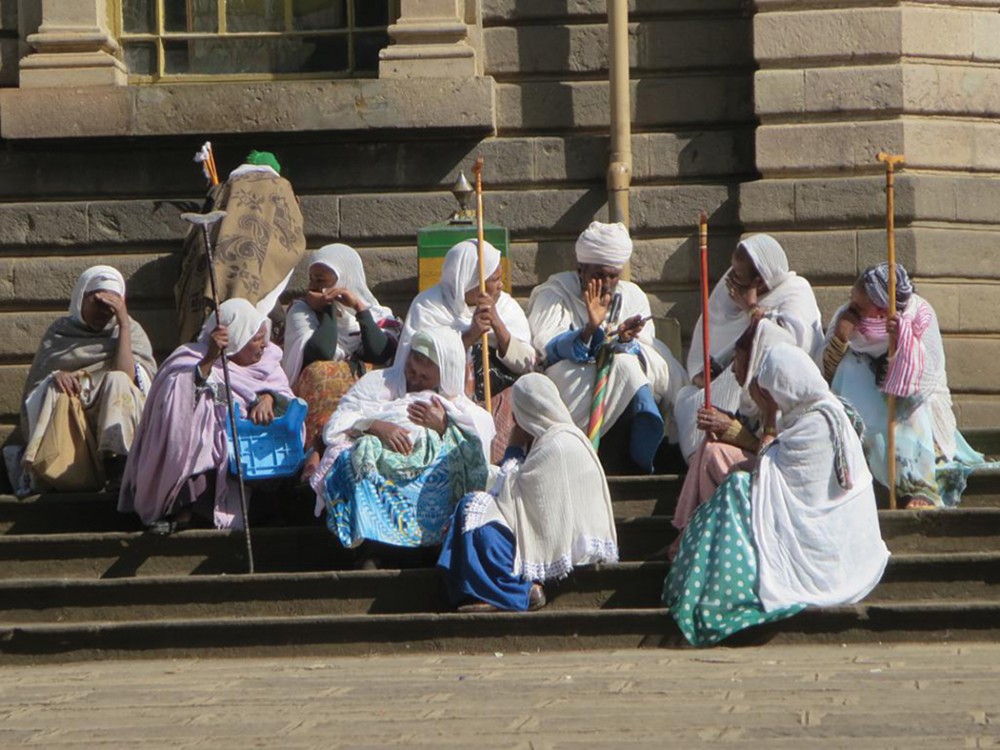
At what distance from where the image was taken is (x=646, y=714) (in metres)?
7.74

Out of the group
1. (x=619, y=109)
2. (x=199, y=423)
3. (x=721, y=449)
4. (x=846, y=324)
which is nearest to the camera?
(x=721, y=449)

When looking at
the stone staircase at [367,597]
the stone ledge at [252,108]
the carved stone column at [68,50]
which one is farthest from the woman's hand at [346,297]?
→ the carved stone column at [68,50]

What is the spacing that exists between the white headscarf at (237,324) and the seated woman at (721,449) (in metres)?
2.22

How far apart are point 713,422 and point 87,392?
10.6 feet

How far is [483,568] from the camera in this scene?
9.66 m

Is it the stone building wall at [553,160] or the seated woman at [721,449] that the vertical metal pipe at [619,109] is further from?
the seated woman at [721,449]

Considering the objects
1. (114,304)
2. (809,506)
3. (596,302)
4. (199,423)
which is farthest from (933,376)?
(114,304)

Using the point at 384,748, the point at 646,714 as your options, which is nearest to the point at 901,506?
the point at 646,714

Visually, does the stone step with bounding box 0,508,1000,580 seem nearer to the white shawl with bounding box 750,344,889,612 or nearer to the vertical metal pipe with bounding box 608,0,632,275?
the white shawl with bounding box 750,344,889,612

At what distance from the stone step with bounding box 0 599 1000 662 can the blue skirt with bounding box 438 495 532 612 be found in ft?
0.41

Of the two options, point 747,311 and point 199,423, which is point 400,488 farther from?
point 747,311

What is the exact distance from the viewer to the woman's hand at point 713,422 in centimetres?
1012

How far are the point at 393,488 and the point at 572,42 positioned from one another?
14.3ft

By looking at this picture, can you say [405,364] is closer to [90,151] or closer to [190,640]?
[190,640]
